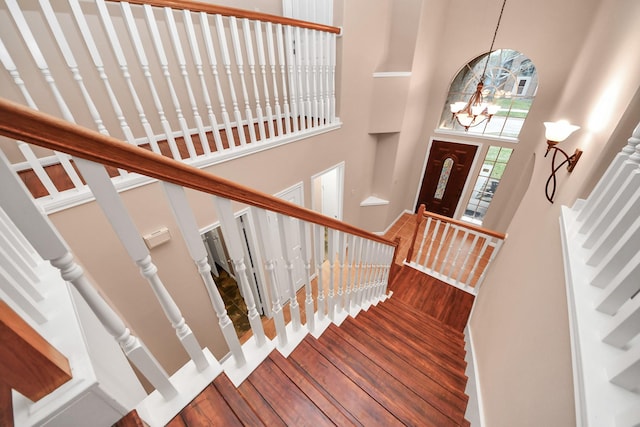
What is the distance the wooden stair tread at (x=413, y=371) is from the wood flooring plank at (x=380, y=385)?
7cm

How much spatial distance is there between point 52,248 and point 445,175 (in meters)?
6.02

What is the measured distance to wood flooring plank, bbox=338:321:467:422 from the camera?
148cm

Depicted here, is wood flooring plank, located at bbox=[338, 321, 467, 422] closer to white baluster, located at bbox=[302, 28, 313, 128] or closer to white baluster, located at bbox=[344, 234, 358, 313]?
white baluster, located at bbox=[344, 234, 358, 313]

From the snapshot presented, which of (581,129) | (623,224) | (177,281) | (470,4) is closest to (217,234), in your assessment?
(177,281)

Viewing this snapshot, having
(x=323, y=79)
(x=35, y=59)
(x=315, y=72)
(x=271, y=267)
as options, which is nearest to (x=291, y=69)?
(x=315, y=72)

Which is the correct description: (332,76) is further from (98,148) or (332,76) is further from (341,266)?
(98,148)

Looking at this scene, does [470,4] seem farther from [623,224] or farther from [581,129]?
[623,224]

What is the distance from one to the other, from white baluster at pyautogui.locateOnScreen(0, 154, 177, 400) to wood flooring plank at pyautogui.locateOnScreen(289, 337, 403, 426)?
0.77 m

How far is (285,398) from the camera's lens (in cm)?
101

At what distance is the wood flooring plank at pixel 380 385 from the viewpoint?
1.29 metres

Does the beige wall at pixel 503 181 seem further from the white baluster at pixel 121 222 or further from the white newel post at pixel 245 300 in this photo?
the white baluster at pixel 121 222

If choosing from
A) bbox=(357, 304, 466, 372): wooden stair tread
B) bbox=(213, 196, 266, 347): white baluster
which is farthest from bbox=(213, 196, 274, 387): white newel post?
bbox=(357, 304, 466, 372): wooden stair tread

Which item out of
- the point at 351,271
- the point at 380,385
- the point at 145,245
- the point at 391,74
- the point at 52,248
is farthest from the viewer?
the point at 391,74

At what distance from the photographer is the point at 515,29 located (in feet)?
12.6
